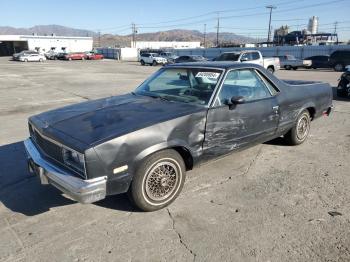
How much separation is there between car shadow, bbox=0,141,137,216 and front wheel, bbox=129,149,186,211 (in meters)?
0.26

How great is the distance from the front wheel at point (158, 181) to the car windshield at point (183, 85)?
2.88 ft

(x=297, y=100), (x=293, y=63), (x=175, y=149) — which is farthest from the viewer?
(x=293, y=63)

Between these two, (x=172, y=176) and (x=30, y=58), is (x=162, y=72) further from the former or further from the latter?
(x=30, y=58)

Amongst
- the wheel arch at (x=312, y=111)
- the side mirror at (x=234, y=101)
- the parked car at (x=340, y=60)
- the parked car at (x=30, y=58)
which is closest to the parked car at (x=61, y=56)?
the parked car at (x=30, y=58)

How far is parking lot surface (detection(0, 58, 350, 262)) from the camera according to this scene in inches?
116

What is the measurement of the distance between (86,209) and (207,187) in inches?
59.5

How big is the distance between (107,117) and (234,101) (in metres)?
1.56

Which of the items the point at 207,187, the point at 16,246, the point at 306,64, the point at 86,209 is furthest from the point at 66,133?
the point at 306,64

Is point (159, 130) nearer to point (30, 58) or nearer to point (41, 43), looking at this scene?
point (30, 58)

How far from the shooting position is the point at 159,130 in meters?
3.44

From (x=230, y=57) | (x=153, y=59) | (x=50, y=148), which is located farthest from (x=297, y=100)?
(x=153, y=59)

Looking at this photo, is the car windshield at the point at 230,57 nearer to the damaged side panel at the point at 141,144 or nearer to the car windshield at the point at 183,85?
the car windshield at the point at 183,85

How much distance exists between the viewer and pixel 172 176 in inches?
146

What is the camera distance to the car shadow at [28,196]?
3736mm
